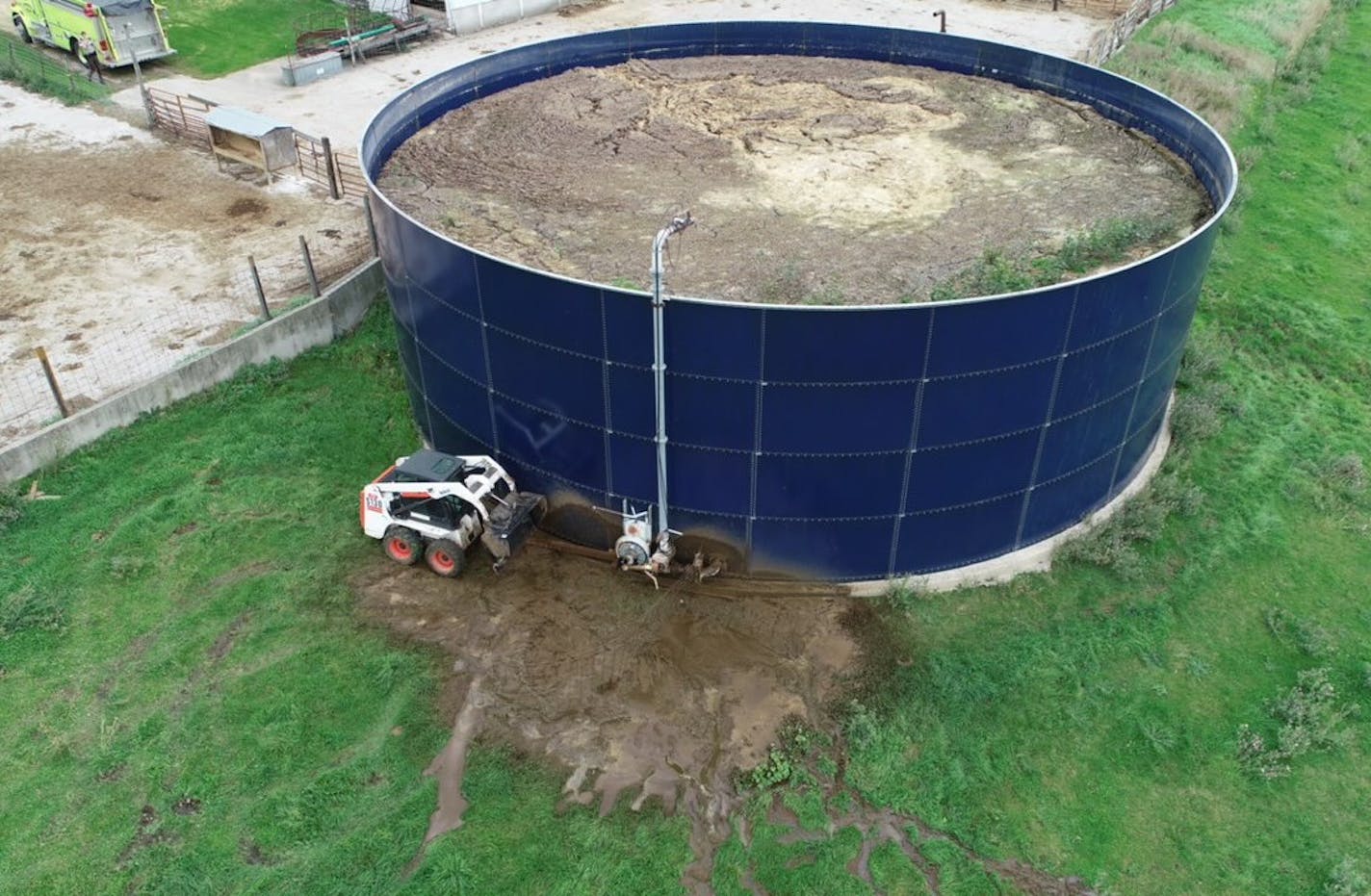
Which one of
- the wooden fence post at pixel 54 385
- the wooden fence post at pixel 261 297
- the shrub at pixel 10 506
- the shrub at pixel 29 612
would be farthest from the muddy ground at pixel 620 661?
the wooden fence post at pixel 261 297

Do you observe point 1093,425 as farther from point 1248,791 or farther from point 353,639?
point 353,639

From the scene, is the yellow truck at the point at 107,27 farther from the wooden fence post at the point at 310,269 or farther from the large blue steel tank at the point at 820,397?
the large blue steel tank at the point at 820,397

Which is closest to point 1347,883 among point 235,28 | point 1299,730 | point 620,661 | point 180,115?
point 1299,730

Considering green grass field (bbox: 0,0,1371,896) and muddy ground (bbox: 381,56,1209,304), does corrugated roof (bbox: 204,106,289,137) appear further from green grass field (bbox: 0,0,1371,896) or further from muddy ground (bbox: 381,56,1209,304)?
green grass field (bbox: 0,0,1371,896)

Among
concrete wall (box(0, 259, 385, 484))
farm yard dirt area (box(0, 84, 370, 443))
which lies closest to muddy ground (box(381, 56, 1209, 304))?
concrete wall (box(0, 259, 385, 484))

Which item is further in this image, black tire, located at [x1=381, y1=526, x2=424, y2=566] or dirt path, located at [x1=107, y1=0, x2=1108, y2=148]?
dirt path, located at [x1=107, y1=0, x2=1108, y2=148]
